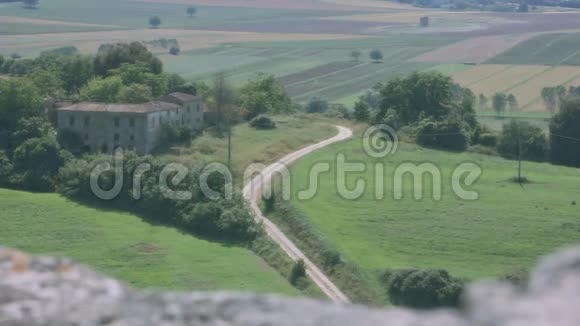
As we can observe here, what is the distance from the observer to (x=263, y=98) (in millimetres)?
79938

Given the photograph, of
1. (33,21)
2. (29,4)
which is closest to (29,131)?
(33,21)

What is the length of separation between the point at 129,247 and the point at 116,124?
59.5 ft

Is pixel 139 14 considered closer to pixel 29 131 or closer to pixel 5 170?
pixel 29 131

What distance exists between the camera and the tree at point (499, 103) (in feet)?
349

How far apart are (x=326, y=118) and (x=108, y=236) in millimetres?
36473

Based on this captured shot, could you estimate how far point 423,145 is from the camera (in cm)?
7162

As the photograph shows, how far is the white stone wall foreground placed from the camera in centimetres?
617

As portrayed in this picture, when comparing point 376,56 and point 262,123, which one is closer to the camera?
point 262,123

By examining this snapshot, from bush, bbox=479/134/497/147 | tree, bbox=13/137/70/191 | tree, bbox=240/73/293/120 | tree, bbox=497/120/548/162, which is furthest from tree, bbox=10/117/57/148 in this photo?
tree, bbox=497/120/548/162

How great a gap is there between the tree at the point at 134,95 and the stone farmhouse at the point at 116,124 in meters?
3.26

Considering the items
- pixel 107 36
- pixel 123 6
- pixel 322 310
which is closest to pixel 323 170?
pixel 322 310

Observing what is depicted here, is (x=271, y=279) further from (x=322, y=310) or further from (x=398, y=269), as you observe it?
(x=322, y=310)

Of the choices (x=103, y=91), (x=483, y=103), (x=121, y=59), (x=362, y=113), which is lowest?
(x=483, y=103)

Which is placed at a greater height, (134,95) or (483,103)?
(134,95)
